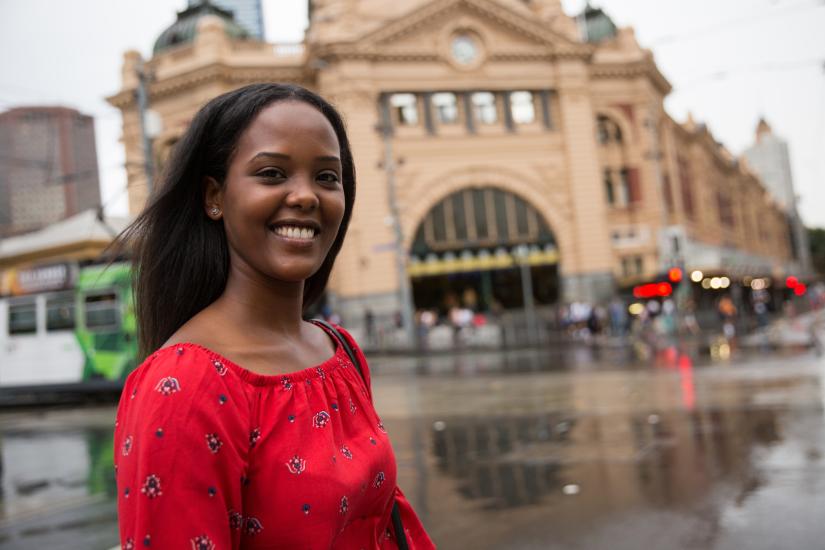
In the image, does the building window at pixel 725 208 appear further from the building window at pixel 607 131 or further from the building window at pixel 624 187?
the building window at pixel 607 131

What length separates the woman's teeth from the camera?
1927 mm

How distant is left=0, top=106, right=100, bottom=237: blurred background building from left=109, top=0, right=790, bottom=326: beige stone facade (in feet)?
27.8

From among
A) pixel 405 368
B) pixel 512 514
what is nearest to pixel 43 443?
pixel 512 514

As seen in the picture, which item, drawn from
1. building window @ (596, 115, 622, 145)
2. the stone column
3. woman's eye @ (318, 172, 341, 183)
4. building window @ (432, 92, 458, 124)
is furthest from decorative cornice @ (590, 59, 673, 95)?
woman's eye @ (318, 172, 341, 183)

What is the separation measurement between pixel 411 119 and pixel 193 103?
11556 millimetres

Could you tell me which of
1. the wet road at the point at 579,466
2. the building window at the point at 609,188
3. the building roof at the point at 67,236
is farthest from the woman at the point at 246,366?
the building window at the point at 609,188

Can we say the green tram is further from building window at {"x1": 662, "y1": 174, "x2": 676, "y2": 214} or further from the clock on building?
building window at {"x1": 662, "y1": 174, "x2": 676, "y2": 214}

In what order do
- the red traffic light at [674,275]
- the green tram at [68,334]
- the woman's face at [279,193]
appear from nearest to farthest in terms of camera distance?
the woman's face at [279,193] < the green tram at [68,334] < the red traffic light at [674,275]

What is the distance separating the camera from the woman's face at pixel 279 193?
1896 mm

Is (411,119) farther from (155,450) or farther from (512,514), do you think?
(155,450)

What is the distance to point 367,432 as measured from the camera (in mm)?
2053

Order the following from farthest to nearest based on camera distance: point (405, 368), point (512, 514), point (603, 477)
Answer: point (405, 368) < point (603, 477) < point (512, 514)

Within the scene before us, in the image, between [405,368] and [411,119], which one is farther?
[411,119]

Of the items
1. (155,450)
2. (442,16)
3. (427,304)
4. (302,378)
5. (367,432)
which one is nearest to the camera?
(155,450)
